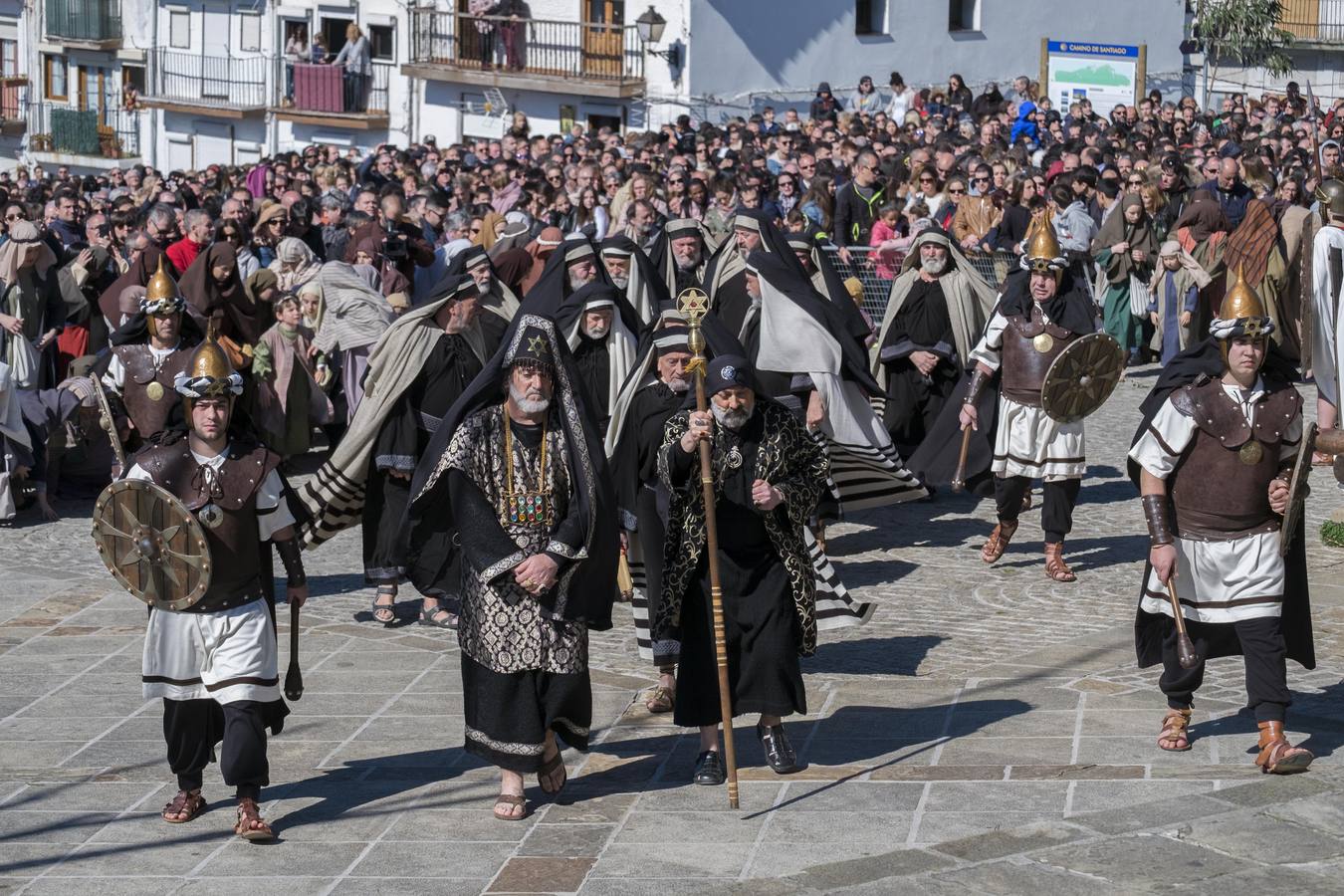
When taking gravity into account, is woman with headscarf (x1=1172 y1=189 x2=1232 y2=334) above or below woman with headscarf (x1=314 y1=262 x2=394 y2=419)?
above

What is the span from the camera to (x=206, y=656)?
7527mm

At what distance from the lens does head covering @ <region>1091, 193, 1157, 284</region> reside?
20047 mm

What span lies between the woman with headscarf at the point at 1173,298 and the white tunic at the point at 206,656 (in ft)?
38.8

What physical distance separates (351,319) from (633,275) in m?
2.41

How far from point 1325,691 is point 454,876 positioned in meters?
4.03

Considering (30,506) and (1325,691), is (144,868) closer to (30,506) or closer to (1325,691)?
(1325,691)

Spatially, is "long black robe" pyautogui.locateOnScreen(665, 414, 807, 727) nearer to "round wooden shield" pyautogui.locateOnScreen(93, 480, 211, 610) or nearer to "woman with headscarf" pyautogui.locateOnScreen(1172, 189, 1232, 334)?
"round wooden shield" pyautogui.locateOnScreen(93, 480, 211, 610)

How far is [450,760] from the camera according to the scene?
8.41 m

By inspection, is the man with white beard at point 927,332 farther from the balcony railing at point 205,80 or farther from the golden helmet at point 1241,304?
the balcony railing at point 205,80

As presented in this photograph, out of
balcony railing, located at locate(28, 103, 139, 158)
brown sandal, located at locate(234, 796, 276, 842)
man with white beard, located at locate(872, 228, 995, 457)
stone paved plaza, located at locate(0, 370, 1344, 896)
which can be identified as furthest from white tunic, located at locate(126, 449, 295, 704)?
balcony railing, located at locate(28, 103, 139, 158)

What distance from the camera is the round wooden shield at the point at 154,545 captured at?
741 cm

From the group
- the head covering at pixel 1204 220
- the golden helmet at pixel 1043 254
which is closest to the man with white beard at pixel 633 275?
the golden helmet at pixel 1043 254

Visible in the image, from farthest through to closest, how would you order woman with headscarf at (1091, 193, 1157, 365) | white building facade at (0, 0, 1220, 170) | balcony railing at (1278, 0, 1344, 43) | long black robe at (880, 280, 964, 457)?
balcony railing at (1278, 0, 1344, 43), white building facade at (0, 0, 1220, 170), woman with headscarf at (1091, 193, 1157, 365), long black robe at (880, 280, 964, 457)

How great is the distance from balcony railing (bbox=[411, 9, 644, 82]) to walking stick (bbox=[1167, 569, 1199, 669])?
32.4 meters
